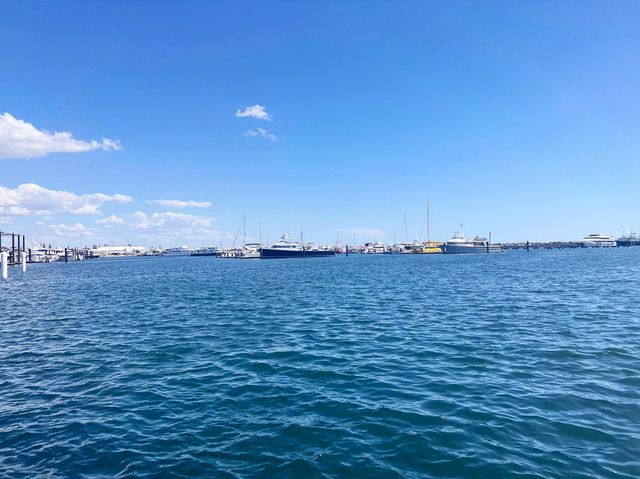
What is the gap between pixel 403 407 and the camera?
13289 millimetres

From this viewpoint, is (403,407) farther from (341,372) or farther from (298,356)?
(298,356)

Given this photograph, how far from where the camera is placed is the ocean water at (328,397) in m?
10.1

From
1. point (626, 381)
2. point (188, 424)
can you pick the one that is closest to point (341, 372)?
point (188, 424)

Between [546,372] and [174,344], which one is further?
[174,344]

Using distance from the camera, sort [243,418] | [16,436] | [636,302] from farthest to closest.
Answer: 1. [636,302]
2. [243,418]
3. [16,436]

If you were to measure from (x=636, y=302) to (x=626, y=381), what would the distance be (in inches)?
972

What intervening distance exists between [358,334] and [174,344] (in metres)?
10.8

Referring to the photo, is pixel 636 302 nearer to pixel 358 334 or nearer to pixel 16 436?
pixel 358 334

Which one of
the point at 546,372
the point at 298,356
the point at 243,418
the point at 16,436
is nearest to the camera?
the point at 16,436

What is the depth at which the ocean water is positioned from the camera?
1009cm

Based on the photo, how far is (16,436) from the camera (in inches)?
462

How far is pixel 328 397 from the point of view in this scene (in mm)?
14500

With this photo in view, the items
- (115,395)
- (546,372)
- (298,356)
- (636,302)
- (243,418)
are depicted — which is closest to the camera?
(243,418)

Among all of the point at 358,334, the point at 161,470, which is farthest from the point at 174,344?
the point at 161,470
